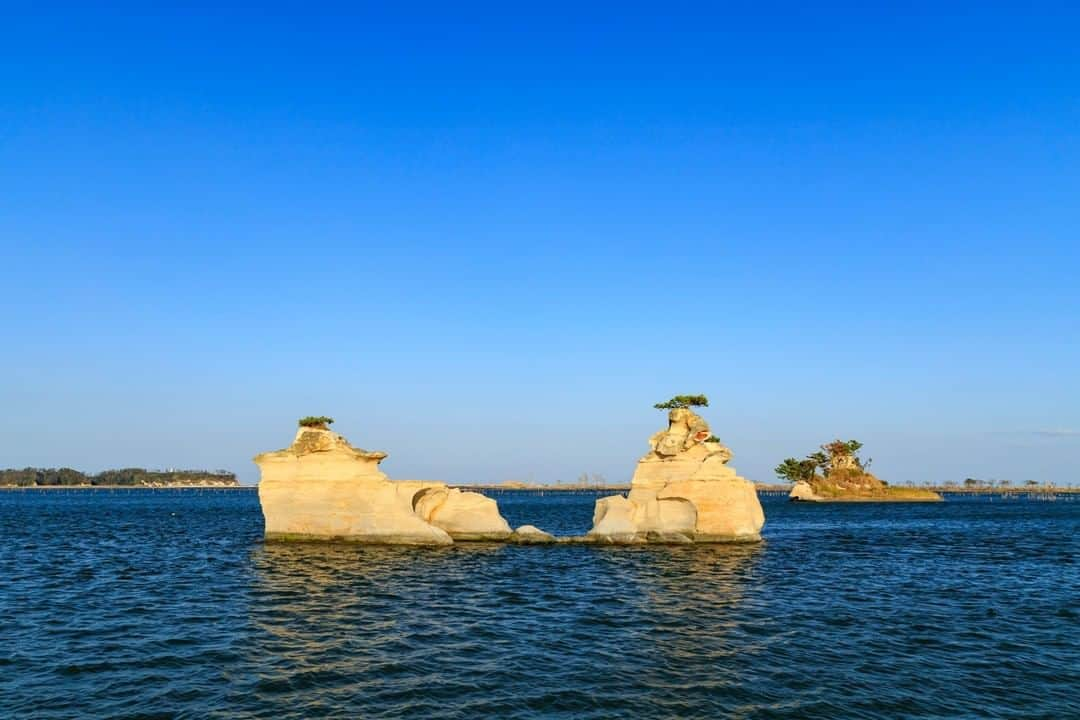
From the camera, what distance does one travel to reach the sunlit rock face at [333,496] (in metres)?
45.9

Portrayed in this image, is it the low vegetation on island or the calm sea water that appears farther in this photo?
the low vegetation on island

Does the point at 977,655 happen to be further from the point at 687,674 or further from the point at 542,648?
the point at 542,648

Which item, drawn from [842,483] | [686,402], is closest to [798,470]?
[842,483]

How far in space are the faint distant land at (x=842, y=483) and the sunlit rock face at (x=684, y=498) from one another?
11214cm

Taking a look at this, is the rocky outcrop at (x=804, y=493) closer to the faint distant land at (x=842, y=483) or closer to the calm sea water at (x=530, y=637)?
the faint distant land at (x=842, y=483)

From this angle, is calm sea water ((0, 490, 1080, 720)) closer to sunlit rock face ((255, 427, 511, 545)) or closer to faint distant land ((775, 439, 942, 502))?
sunlit rock face ((255, 427, 511, 545))

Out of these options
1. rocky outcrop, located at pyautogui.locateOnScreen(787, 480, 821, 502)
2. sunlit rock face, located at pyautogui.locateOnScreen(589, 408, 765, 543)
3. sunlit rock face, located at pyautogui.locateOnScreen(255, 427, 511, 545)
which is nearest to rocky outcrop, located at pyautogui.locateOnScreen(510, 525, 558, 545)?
sunlit rock face, located at pyautogui.locateOnScreen(589, 408, 765, 543)

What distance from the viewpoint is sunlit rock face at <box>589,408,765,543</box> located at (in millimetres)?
49812

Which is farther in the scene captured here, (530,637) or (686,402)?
(686,402)

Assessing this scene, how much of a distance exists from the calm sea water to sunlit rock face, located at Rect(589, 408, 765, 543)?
25.8 feet

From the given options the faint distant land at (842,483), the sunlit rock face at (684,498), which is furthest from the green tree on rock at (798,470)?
the sunlit rock face at (684,498)

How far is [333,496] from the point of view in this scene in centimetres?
4631

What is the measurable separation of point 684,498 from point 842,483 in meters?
125

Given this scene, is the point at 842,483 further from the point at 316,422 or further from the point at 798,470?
the point at 316,422
